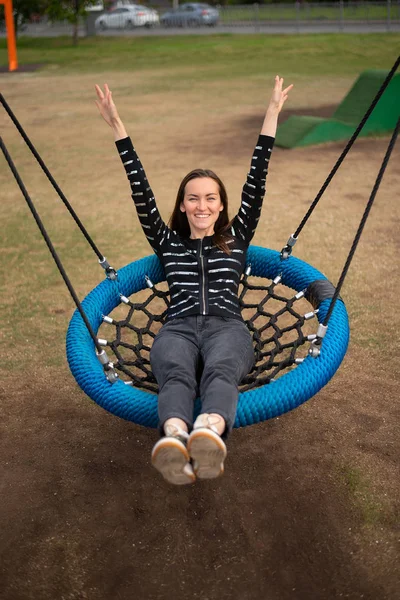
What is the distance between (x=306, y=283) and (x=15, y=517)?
5.35ft

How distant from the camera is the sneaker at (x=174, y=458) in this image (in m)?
2.09

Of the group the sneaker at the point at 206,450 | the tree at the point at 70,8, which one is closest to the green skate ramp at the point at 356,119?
the sneaker at the point at 206,450

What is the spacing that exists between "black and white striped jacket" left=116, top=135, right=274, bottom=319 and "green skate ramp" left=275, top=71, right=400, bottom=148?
524 centimetres

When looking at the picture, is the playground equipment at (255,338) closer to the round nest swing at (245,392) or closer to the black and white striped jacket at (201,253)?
the round nest swing at (245,392)

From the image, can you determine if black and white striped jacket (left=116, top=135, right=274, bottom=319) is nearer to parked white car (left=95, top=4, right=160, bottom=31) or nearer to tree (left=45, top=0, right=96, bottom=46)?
tree (left=45, top=0, right=96, bottom=46)

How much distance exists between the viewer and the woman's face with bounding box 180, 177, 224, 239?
2920 mm

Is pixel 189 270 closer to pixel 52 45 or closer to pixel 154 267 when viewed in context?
pixel 154 267

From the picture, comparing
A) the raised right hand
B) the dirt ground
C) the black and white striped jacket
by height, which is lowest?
the dirt ground

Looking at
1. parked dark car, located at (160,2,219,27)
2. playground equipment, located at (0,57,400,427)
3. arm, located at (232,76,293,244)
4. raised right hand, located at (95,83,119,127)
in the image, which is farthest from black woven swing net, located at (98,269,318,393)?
parked dark car, located at (160,2,219,27)

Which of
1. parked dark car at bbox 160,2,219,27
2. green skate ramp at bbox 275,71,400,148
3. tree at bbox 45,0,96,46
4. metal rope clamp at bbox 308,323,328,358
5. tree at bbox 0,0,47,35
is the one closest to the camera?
metal rope clamp at bbox 308,323,328,358

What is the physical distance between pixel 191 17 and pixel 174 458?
28134 mm

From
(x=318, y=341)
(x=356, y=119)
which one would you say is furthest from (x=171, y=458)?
(x=356, y=119)

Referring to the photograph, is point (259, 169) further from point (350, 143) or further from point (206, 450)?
point (206, 450)

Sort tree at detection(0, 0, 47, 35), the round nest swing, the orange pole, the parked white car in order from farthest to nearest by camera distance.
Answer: the parked white car < tree at detection(0, 0, 47, 35) < the orange pole < the round nest swing
